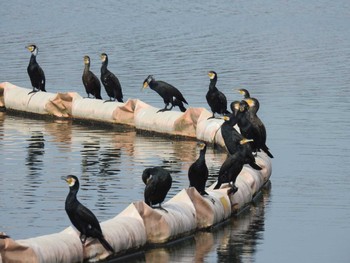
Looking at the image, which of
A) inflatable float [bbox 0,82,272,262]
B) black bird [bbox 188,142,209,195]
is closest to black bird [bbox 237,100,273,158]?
inflatable float [bbox 0,82,272,262]

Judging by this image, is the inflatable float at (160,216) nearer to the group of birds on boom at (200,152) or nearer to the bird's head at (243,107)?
the group of birds on boom at (200,152)

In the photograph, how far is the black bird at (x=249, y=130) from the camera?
2852cm

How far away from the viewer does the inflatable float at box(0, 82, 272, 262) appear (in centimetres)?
1986

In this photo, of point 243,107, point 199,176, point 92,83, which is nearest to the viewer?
point 199,176

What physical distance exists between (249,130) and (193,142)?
5.24 m

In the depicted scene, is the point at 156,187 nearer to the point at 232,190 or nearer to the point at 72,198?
the point at 72,198

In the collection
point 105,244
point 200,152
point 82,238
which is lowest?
point 105,244

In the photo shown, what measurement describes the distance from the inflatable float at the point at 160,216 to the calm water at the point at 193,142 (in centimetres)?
29

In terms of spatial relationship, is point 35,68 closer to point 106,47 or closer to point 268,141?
point 268,141

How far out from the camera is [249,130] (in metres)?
28.6

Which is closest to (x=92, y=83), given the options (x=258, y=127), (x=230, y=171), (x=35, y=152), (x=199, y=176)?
(x=35, y=152)

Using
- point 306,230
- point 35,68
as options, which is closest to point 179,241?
point 306,230

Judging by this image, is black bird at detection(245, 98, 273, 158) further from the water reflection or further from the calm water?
the water reflection

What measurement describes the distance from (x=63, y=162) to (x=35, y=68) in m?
8.00
